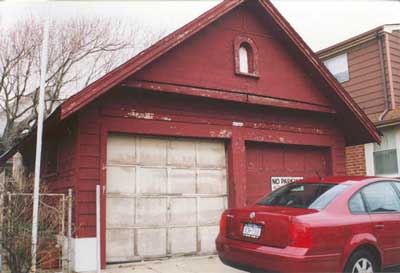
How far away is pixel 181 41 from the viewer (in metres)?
8.66

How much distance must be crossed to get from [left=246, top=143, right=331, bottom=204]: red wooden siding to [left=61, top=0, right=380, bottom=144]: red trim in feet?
4.40

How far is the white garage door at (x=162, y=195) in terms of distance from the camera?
8359mm

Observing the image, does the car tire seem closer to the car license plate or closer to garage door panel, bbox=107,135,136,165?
the car license plate

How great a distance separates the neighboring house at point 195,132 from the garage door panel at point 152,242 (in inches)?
0.8

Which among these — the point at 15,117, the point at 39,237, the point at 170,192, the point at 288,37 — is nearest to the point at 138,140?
the point at 170,192

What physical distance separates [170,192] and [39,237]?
297 centimetres

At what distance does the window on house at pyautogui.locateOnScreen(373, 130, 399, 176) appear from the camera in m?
13.7

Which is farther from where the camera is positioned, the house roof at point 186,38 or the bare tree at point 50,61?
the bare tree at point 50,61

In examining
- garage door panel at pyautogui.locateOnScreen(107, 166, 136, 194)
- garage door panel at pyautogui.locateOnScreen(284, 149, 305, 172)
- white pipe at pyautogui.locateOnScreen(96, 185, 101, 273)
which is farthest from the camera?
garage door panel at pyautogui.locateOnScreen(284, 149, 305, 172)

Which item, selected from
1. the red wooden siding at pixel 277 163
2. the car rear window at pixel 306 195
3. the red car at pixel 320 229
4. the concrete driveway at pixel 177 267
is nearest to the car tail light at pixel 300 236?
the red car at pixel 320 229

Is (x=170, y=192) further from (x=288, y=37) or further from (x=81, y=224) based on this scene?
(x=288, y=37)

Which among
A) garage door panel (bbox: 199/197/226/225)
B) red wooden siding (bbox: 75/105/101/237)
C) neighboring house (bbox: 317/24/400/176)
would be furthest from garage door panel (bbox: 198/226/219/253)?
neighboring house (bbox: 317/24/400/176)

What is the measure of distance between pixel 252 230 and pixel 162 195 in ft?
11.3

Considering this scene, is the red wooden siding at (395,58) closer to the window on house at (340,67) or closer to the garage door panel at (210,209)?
the window on house at (340,67)
